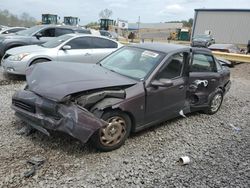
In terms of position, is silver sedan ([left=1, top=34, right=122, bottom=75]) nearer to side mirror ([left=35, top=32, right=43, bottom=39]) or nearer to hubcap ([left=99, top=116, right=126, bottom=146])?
side mirror ([left=35, top=32, right=43, bottom=39])

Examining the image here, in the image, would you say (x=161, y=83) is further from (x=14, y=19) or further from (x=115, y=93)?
(x=14, y=19)

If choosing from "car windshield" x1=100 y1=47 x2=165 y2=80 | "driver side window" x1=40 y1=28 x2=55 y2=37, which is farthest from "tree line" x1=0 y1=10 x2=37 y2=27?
"car windshield" x1=100 y1=47 x2=165 y2=80

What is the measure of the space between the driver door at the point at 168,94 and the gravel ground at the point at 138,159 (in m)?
0.39

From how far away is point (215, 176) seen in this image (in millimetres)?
3527

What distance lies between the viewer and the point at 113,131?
386 cm

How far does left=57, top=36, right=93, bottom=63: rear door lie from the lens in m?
8.00

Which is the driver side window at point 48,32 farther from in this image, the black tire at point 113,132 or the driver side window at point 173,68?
the black tire at point 113,132

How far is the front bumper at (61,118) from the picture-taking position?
3.40 meters

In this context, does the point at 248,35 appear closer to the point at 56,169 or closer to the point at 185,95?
the point at 185,95

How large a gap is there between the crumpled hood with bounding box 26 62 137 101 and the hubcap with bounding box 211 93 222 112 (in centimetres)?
264

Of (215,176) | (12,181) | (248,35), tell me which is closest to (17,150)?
(12,181)

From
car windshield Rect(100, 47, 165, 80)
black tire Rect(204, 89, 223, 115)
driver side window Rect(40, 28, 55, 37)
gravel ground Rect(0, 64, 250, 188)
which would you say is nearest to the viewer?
gravel ground Rect(0, 64, 250, 188)

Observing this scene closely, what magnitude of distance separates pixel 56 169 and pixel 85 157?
47cm

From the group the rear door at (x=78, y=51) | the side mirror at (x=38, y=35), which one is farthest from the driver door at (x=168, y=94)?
the side mirror at (x=38, y=35)
